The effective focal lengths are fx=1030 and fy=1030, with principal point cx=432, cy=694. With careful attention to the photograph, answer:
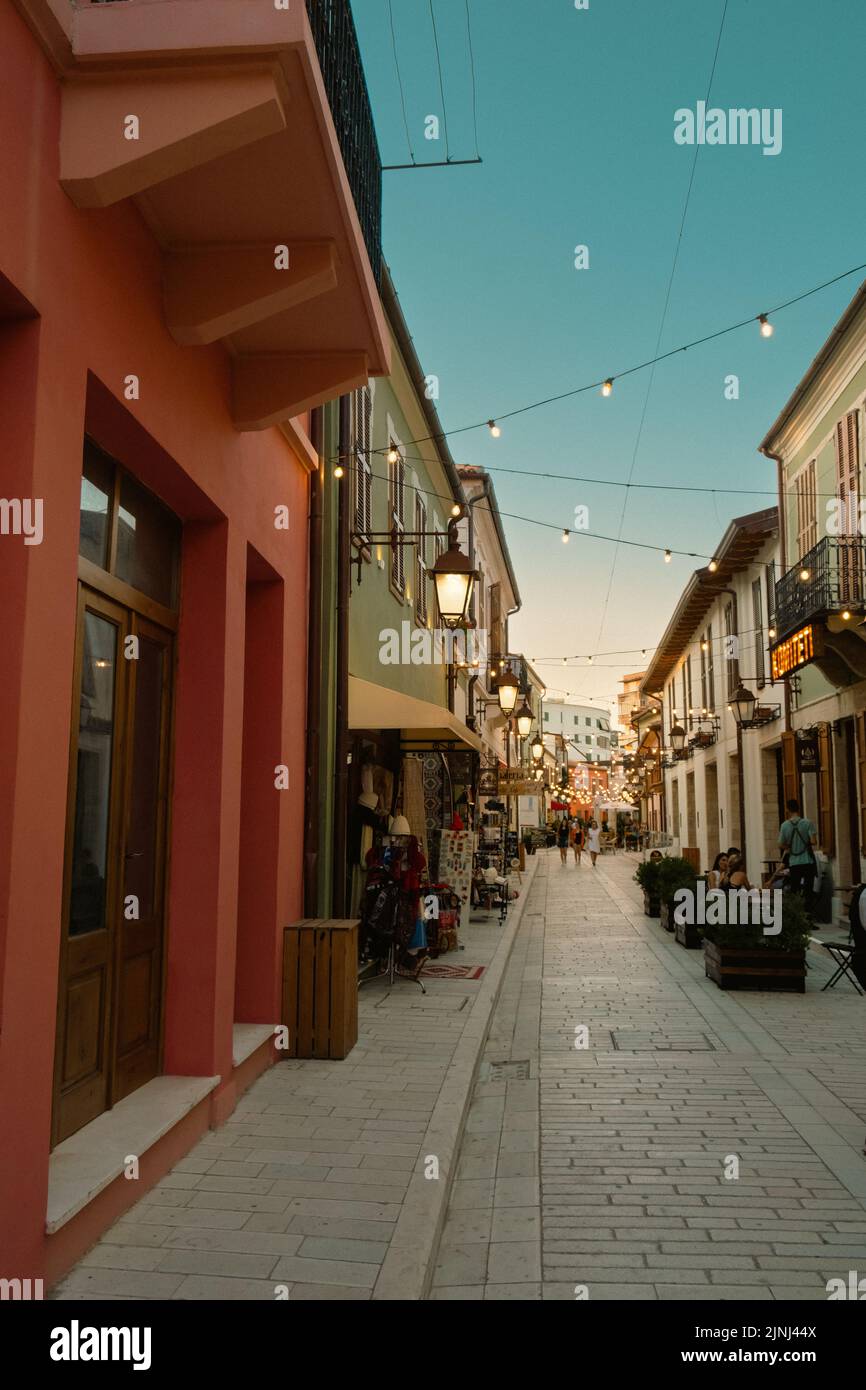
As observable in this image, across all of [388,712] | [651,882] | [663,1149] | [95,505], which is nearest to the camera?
[95,505]

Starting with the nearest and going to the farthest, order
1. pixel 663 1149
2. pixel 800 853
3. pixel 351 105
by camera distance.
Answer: pixel 663 1149
pixel 351 105
pixel 800 853

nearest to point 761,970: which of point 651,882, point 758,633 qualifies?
point 651,882

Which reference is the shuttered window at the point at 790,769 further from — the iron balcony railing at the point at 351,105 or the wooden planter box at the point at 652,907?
the iron balcony railing at the point at 351,105

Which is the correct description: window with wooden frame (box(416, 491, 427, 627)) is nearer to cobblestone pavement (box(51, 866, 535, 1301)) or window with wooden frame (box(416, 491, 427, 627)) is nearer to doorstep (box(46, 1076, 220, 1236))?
cobblestone pavement (box(51, 866, 535, 1301))

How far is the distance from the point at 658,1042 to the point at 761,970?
282 cm

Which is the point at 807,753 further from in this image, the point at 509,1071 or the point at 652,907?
Result: the point at 509,1071

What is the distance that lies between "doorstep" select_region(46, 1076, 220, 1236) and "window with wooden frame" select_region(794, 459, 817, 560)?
15.2m

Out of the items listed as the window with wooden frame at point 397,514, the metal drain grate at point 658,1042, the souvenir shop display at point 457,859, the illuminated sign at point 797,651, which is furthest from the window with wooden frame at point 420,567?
the metal drain grate at point 658,1042

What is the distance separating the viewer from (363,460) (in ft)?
38.0

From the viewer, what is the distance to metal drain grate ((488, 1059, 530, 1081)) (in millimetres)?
7441

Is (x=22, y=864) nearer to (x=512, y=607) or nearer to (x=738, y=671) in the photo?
(x=738, y=671)

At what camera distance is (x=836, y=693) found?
1658 centimetres

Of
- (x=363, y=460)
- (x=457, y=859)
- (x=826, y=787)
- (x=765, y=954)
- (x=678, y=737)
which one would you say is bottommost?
(x=765, y=954)

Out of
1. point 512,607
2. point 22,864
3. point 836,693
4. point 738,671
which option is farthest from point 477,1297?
point 512,607
